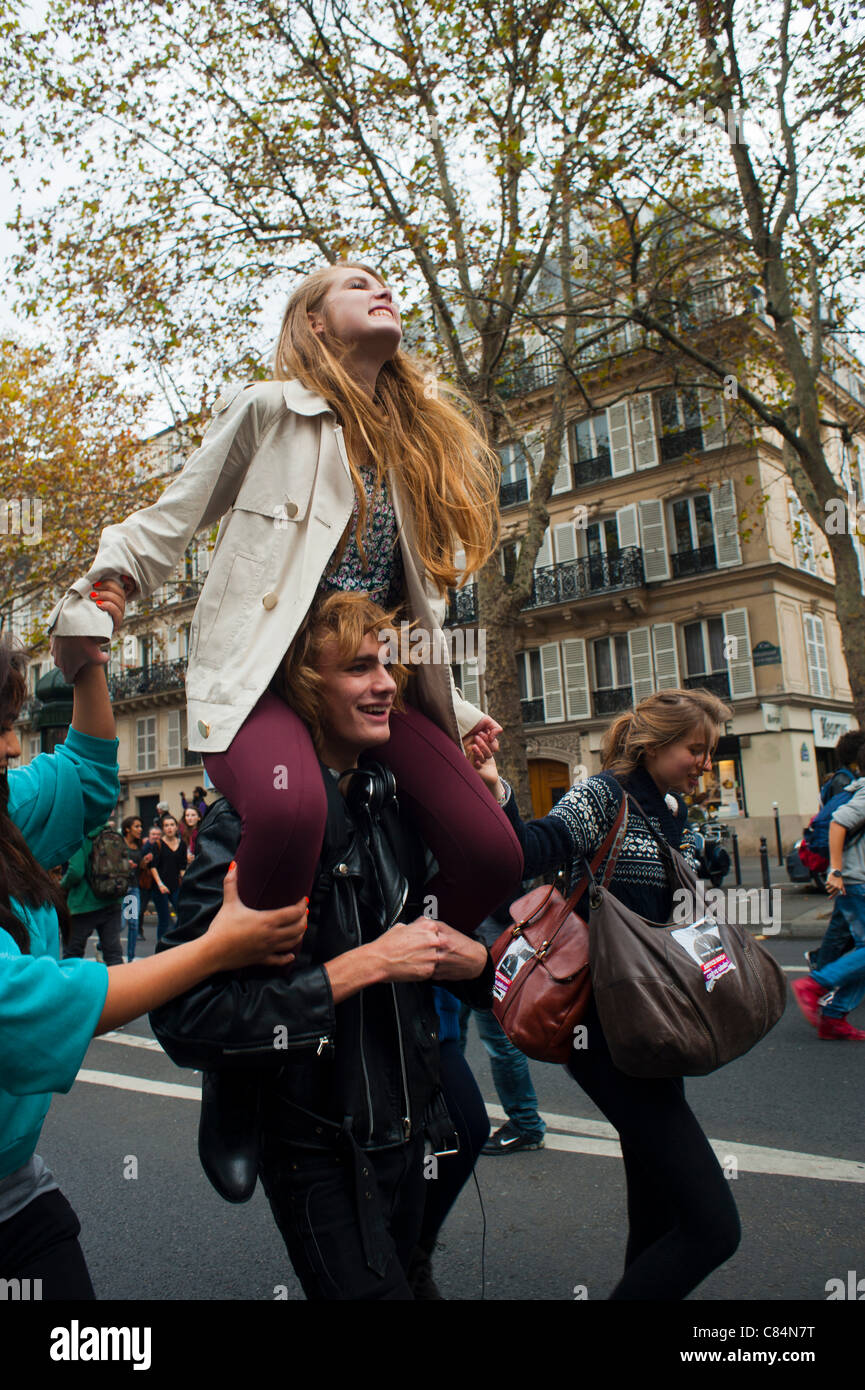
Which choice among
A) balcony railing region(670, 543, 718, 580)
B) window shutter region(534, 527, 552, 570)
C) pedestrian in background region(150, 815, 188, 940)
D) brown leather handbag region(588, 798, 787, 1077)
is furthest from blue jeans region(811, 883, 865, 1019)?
window shutter region(534, 527, 552, 570)

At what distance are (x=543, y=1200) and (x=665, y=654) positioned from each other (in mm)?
25320

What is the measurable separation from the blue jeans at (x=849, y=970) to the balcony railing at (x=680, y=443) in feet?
76.3

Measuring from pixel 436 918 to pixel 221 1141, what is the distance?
61cm

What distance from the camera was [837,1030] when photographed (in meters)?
6.44

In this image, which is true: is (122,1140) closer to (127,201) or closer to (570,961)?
(570,961)

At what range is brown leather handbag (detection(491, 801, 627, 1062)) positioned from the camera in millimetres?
2455

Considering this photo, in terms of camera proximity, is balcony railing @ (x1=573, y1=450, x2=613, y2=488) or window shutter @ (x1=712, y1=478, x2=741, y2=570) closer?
window shutter @ (x1=712, y1=478, x2=741, y2=570)

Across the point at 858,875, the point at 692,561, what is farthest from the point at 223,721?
the point at 692,561

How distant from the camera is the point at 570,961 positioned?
249cm

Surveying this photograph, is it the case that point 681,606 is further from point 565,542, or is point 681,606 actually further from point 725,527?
point 565,542

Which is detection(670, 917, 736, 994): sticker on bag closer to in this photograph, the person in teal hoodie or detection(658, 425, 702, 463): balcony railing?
the person in teal hoodie

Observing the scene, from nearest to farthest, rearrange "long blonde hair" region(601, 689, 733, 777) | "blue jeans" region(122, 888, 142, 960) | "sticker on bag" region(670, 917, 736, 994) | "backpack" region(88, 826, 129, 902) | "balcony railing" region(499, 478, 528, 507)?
"sticker on bag" region(670, 917, 736, 994) < "long blonde hair" region(601, 689, 733, 777) < "backpack" region(88, 826, 129, 902) < "blue jeans" region(122, 888, 142, 960) < "balcony railing" region(499, 478, 528, 507)

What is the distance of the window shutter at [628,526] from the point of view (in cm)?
2933

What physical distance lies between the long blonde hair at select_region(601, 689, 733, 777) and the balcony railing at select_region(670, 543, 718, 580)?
1009 inches
